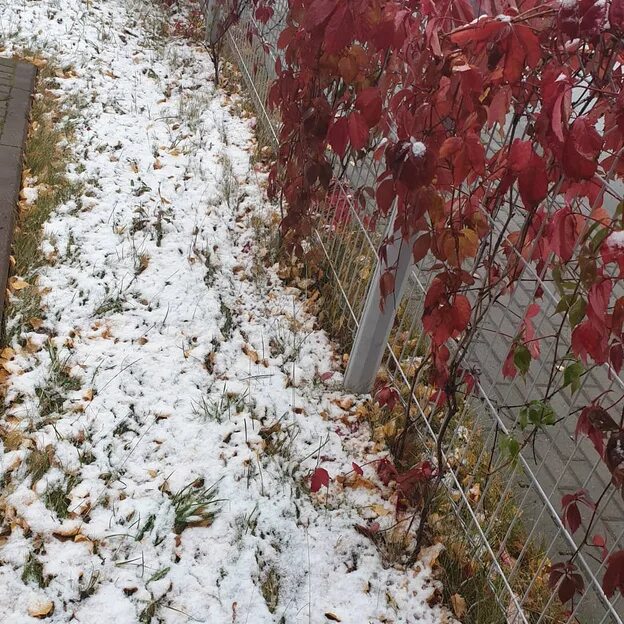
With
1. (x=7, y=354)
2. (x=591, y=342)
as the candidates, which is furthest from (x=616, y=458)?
(x=7, y=354)

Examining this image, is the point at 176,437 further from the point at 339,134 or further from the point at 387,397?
the point at 339,134

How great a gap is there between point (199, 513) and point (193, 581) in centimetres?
23

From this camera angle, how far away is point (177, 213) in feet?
12.0

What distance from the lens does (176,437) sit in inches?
94.5

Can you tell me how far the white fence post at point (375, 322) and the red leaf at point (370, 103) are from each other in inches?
17.1

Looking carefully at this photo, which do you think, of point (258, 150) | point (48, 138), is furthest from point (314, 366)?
point (48, 138)

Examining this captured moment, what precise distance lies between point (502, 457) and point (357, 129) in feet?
3.51

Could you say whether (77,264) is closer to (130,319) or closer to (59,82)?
(130,319)

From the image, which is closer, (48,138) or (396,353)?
(396,353)

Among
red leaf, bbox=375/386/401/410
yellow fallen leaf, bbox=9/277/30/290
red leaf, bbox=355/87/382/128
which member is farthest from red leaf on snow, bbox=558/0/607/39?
yellow fallen leaf, bbox=9/277/30/290

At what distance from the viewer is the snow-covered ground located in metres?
1.95

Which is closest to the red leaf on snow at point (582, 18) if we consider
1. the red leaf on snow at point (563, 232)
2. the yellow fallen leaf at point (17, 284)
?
the red leaf on snow at point (563, 232)

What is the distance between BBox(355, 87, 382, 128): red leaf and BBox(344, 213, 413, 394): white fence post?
435mm

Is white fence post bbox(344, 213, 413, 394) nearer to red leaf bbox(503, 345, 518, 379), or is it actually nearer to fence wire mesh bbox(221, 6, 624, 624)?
fence wire mesh bbox(221, 6, 624, 624)
